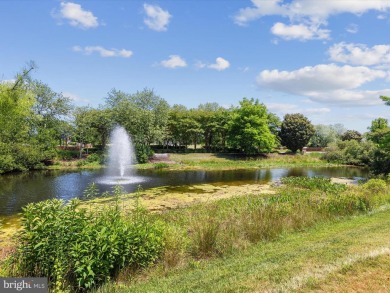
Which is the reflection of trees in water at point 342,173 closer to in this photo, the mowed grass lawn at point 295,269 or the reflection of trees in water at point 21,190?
the mowed grass lawn at point 295,269

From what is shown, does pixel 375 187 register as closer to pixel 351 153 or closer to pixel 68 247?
pixel 68 247

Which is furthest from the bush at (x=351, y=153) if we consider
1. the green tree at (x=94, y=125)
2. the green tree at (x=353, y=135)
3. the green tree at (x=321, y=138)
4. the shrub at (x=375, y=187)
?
the green tree at (x=94, y=125)

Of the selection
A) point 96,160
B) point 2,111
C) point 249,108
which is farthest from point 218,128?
point 2,111

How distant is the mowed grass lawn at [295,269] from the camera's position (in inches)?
199

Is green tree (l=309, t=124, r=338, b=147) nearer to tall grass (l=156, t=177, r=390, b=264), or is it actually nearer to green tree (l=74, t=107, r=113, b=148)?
green tree (l=74, t=107, r=113, b=148)

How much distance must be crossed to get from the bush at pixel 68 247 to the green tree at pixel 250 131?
4176 centimetres

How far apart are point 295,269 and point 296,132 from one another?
53122 millimetres

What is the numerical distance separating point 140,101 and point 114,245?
42514 mm

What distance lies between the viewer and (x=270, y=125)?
184ft

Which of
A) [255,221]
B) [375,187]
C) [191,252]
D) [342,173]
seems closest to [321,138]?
[342,173]

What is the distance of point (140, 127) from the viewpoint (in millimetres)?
41125

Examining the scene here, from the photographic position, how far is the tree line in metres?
32.8

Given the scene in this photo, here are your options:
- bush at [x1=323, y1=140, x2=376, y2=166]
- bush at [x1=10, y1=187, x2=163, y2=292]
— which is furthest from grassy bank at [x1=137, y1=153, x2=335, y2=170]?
bush at [x1=10, y1=187, x2=163, y2=292]

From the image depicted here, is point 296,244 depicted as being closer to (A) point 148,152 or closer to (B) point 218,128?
(A) point 148,152
